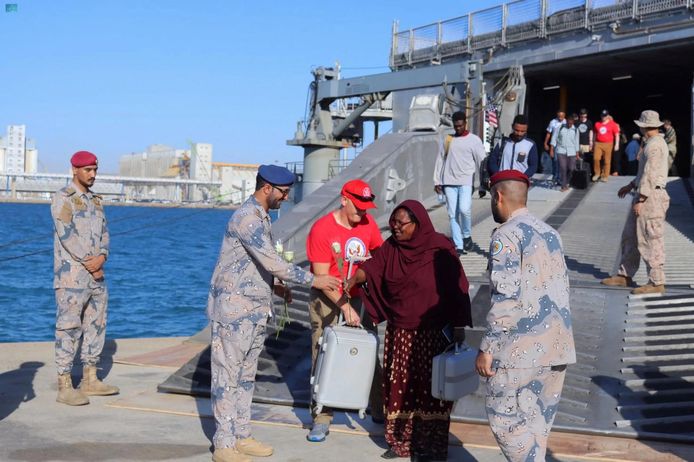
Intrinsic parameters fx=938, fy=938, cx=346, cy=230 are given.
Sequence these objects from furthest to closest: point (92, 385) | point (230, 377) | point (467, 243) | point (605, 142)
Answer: point (605, 142) → point (467, 243) → point (92, 385) → point (230, 377)

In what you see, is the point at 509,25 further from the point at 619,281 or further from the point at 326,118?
the point at 619,281

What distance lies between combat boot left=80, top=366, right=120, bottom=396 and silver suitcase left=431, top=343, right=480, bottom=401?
3.18 meters

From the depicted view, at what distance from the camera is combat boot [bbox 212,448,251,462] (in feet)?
18.5

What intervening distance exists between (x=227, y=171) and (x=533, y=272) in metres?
158

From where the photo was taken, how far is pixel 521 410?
15.2 ft

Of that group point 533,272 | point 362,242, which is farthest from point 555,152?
point 533,272

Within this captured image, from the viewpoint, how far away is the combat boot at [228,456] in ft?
18.5

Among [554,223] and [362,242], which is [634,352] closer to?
[362,242]

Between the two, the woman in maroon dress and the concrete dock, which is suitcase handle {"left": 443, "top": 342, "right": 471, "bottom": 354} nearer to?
the woman in maroon dress

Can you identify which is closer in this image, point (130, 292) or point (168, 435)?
point (168, 435)

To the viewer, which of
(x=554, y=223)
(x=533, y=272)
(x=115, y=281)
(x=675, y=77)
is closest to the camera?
(x=533, y=272)

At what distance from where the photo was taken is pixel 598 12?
2627 cm

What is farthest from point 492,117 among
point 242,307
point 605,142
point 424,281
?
point 242,307

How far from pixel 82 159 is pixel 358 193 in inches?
93.0
